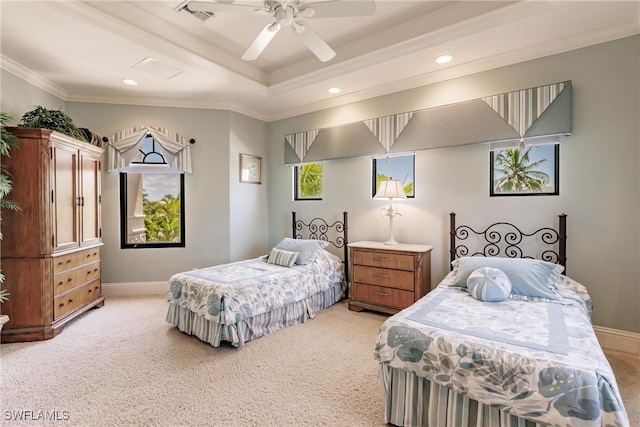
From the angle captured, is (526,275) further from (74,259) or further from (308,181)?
(74,259)

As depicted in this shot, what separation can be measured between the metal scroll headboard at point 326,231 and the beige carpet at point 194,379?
1.32m

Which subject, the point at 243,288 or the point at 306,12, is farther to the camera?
the point at 243,288

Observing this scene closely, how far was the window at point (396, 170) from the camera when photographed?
12.5 feet

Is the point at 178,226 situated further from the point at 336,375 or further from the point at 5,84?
the point at 336,375

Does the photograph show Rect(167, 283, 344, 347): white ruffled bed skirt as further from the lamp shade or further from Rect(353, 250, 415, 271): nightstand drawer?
the lamp shade

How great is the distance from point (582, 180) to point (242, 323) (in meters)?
3.38

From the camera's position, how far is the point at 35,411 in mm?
1908

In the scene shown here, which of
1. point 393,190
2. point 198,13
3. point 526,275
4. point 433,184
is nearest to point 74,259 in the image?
point 198,13

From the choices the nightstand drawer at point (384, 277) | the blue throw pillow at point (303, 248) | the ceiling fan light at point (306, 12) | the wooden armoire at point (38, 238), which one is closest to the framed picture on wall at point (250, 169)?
the blue throw pillow at point (303, 248)

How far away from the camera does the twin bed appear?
1336mm

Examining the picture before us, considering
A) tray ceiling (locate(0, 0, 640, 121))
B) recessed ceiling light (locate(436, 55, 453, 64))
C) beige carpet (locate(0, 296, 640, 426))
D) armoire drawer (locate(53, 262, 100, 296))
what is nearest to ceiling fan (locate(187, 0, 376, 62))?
tray ceiling (locate(0, 0, 640, 121))

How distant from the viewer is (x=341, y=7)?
6.93 feet

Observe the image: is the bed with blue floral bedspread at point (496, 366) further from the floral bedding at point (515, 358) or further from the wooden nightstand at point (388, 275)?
the wooden nightstand at point (388, 275)

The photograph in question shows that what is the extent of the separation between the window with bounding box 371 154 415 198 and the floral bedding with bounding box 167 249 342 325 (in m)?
1.40
